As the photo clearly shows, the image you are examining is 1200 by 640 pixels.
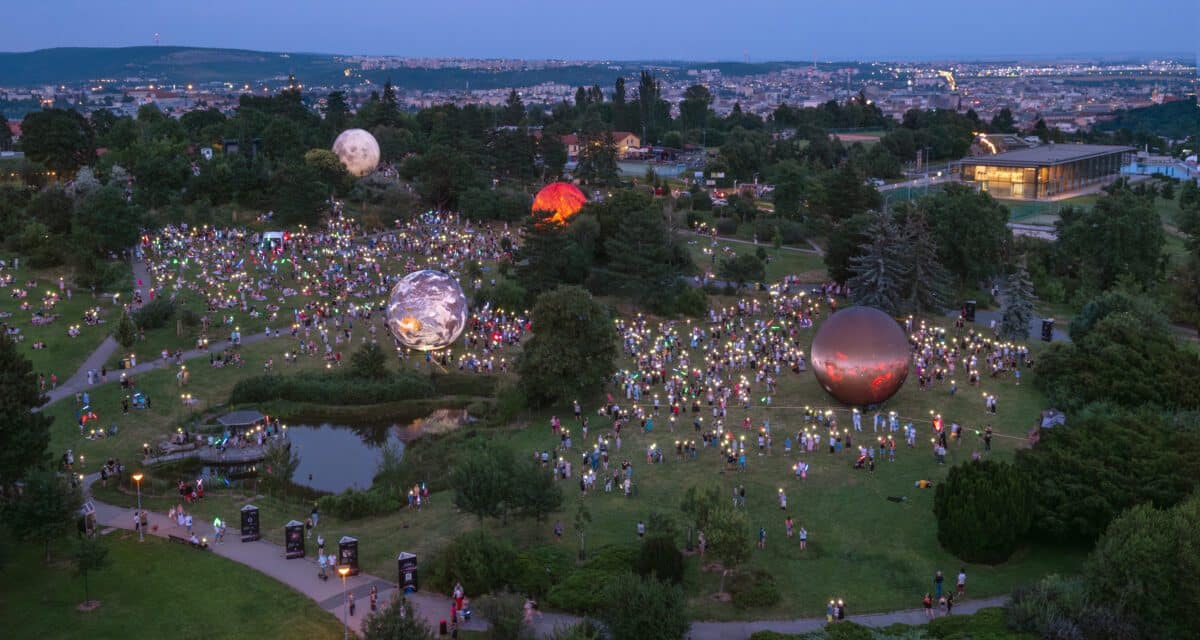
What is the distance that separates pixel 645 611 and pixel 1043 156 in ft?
281

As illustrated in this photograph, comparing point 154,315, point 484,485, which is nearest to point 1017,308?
point 484,485

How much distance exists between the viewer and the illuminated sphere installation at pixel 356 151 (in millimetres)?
87062

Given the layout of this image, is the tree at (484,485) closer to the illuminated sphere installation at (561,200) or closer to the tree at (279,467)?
the tree at (279,467)

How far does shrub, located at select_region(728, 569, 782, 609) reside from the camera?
76.0ft

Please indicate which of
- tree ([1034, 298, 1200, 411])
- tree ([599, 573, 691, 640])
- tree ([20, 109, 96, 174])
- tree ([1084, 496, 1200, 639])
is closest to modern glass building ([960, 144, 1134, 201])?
tree ([1034, 298, 1200, 411])

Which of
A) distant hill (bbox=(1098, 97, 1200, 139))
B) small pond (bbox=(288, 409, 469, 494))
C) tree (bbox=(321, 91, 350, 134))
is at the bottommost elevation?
small pond (bbox=(288, 409, 469, 494))

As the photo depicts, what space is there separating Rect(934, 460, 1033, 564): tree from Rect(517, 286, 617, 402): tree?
1524 centimetres

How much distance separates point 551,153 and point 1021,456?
6895 cm

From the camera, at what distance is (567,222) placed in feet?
196

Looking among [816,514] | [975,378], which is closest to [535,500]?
[816,514]

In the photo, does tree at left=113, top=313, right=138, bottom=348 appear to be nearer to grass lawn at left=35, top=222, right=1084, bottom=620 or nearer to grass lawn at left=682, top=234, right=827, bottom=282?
grass lawn at left=35, top=222, right=1084, bottom=620

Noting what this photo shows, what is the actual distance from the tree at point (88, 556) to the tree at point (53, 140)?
223 ft

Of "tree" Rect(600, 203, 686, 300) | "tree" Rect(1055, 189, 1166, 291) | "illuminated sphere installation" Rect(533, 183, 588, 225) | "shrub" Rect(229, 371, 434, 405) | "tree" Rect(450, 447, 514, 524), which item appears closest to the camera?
"tree" Rect(450, 447, 514, 524)

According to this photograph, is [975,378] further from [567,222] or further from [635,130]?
[635,130]
